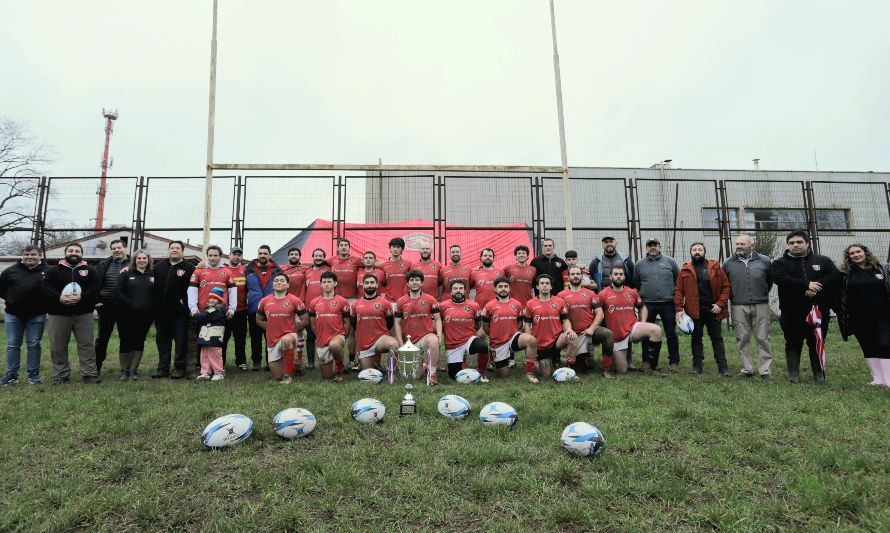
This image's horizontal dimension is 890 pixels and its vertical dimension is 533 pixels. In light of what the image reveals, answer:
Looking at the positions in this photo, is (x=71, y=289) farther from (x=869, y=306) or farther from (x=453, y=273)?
(x=869, y=306)

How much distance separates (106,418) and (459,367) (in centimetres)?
438

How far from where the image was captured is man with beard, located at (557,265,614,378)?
7137 millimetres

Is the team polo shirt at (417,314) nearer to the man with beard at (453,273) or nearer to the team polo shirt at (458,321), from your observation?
the team polo shirt at (458,321)

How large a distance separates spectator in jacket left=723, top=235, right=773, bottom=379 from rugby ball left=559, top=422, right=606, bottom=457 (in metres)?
4.63

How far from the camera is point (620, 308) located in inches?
294

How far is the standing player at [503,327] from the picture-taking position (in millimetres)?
7141

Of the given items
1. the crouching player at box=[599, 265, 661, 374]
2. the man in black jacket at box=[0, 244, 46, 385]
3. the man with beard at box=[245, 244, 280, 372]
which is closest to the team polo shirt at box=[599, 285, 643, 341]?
the crouching player at box=[599, 265, 661, 374]

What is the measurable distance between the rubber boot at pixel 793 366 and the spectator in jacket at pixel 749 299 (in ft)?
1.02

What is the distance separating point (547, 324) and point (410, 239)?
6542 millimetres

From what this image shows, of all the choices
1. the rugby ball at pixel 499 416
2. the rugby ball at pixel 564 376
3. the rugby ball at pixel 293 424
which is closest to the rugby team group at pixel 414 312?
the rugby ball at pixel 564 376

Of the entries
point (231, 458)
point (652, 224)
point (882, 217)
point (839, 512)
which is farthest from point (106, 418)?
point (882, 217)

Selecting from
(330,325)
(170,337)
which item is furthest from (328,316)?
(170,337)

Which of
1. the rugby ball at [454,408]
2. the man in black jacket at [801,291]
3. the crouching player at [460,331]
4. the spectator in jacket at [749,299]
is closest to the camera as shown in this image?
the rugby ball at [454,408]

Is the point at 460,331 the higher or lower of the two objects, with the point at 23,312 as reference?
lower
